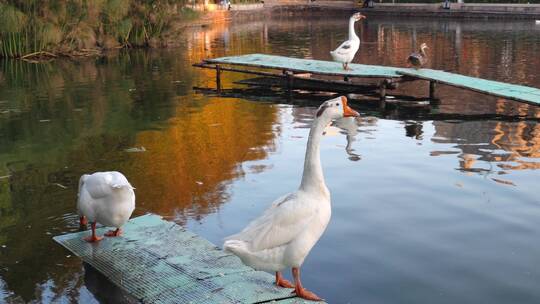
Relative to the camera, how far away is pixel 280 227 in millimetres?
4969

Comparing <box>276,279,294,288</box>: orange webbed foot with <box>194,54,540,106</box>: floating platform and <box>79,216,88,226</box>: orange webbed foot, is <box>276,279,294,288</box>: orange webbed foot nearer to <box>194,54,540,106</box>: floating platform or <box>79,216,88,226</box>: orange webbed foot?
<box>79,216,88,226</box>: orange webbed foot

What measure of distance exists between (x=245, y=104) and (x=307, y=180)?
11.2 meters

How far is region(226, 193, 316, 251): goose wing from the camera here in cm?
493

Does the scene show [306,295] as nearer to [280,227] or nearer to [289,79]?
[280,227]

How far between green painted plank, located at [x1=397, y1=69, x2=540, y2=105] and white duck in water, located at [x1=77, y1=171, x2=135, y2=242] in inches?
348

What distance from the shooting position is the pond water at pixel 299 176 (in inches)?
248

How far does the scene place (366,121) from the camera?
44.4 feet

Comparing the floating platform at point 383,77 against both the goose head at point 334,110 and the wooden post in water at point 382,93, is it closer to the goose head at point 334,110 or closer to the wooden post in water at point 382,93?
the wooden post in water at point 382,93

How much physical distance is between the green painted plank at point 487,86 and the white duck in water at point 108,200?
29.0 ft

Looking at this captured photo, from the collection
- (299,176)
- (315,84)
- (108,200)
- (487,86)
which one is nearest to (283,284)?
(108,200)

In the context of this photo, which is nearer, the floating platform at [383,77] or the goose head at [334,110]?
the goose head at [334,110]

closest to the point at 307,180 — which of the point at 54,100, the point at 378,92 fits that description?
the point at 378,92

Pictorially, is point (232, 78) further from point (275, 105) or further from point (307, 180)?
point (307, 180)

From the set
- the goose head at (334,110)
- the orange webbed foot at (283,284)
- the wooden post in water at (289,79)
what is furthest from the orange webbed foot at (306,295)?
the wooden post in water at (289,79)
